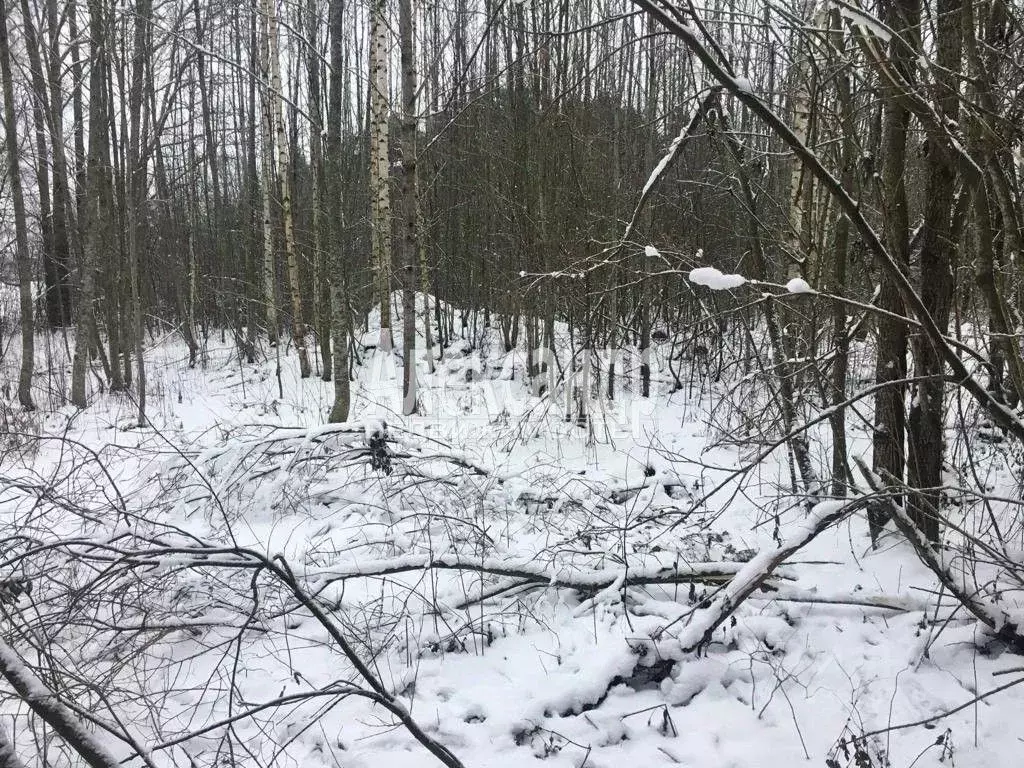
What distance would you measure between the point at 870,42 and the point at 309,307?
15605mm

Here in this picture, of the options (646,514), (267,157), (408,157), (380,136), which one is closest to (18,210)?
(267,157)

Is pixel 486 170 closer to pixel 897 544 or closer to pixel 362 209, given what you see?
pixel 362 209

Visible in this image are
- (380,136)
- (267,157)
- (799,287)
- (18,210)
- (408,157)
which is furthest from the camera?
(267,157)

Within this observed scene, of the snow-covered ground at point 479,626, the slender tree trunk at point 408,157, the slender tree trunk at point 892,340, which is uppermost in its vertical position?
the slender tree trunk at point 408,157

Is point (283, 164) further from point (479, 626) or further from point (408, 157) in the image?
point (479, 626)

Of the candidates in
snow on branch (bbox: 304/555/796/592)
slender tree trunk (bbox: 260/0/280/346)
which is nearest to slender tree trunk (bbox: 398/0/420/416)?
slender tree trunk (bbox: 260/0/280/346)

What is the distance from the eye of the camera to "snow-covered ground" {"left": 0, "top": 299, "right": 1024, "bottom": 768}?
2.37 meters

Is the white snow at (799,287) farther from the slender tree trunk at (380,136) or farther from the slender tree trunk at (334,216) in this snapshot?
the slender tree trunk at (380,136)

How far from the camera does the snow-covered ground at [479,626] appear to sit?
237 cm

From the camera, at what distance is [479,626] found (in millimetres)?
3260

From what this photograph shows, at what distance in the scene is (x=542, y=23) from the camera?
26.2ft

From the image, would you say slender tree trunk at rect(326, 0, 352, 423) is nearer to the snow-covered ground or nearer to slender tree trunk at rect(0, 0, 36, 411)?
the snow-covered ground

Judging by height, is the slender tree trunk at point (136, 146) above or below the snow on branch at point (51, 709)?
above

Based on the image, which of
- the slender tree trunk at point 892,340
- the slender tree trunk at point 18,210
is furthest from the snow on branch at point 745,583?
the slender tree trunk at point 18,210
